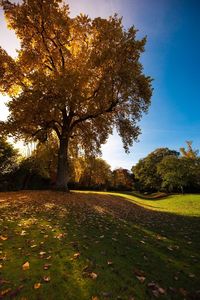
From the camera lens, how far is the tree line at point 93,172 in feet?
89.2

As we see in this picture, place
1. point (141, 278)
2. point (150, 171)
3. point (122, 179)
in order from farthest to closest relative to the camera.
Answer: point (122, 179)
point (150, 171)
point (141, 278)

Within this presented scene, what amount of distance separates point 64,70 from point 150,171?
53206 mm

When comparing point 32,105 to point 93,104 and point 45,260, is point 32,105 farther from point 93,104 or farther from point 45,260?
point 45,260

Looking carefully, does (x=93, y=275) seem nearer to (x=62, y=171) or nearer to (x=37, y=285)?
(x=37, y=285)

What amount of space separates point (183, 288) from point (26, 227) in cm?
505

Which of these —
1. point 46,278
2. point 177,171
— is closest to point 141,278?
point 46,278

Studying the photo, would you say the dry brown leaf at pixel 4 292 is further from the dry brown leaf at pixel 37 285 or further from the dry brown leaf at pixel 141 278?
the dry brown leaf at pixel 141 278

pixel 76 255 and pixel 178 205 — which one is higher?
pixel 178 205

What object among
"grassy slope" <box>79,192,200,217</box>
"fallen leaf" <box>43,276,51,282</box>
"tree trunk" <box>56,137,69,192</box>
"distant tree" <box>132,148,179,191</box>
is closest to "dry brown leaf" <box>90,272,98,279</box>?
"fallen leaf" <box>43,276,51,282</box>

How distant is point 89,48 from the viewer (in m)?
20.7

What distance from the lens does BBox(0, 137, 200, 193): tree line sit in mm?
27203

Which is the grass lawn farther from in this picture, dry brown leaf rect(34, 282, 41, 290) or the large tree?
the large tree

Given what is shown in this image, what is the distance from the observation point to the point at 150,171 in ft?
215

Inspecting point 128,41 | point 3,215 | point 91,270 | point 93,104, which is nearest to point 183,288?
point 91,270
